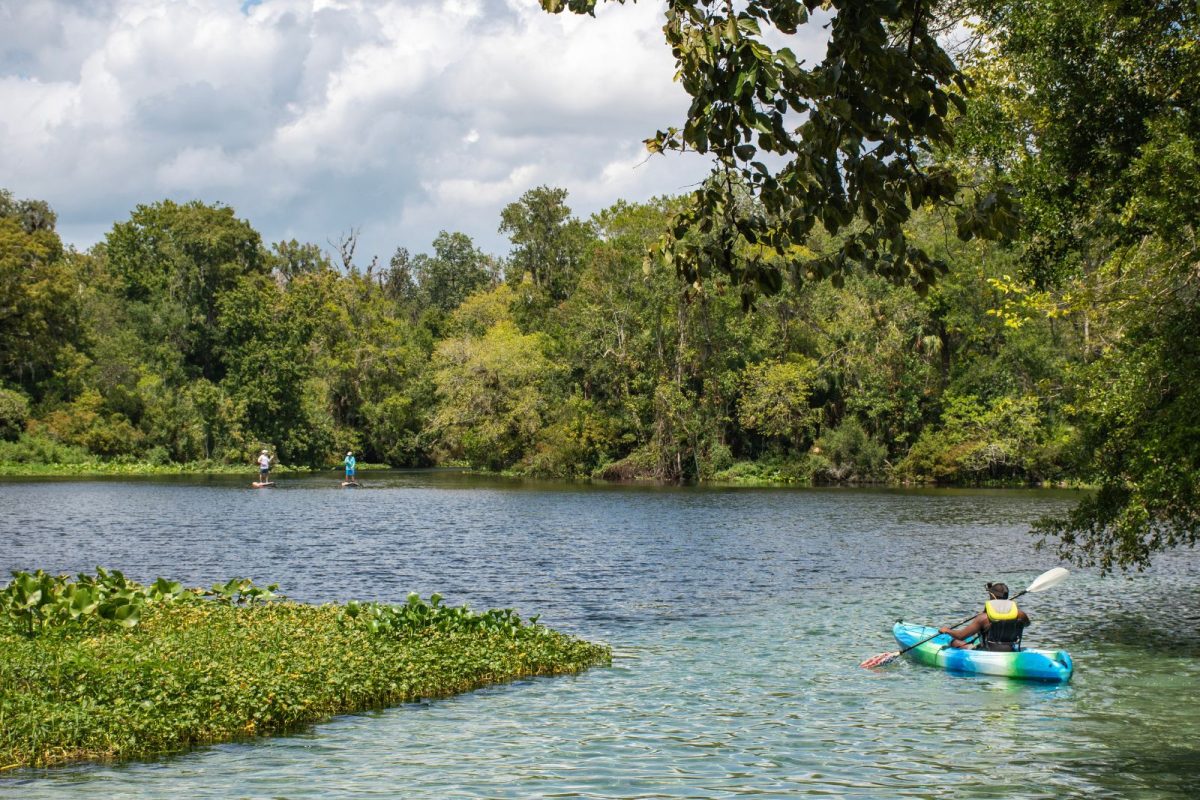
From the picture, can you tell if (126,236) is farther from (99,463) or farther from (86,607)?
(86,607)

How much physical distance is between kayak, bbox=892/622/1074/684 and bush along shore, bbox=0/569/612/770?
491 centimetres

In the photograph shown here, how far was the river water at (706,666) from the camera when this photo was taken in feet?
38.9

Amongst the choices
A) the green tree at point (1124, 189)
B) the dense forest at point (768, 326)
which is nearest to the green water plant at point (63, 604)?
the dense forest at point (768, 326)

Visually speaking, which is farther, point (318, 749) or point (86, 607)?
point (86, 607)

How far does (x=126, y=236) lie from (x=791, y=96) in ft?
356

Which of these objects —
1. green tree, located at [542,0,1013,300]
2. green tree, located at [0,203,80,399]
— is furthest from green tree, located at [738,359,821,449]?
green tree, located at [542,0,1013,300]

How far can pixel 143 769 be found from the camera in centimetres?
1165

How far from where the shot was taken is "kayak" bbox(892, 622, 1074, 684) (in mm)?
16938

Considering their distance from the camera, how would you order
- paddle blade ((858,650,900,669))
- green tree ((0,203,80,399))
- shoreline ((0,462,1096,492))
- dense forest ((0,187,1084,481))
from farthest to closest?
green tree ((0,203,80,399)) → dense forest ((0,187,1084,481)) → shoreline ((0,462,1096,492)) → paddle blade ((858,650,900,669))

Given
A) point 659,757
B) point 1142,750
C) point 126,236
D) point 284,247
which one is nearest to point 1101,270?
point 1142,750

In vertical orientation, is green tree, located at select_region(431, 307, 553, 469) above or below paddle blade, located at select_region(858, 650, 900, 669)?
above

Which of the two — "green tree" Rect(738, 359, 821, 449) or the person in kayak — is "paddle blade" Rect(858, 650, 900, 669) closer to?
the person in kayak

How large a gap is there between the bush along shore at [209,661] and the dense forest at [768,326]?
7435 millimetres

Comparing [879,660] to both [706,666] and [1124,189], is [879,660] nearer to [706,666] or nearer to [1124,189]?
[706,666]
